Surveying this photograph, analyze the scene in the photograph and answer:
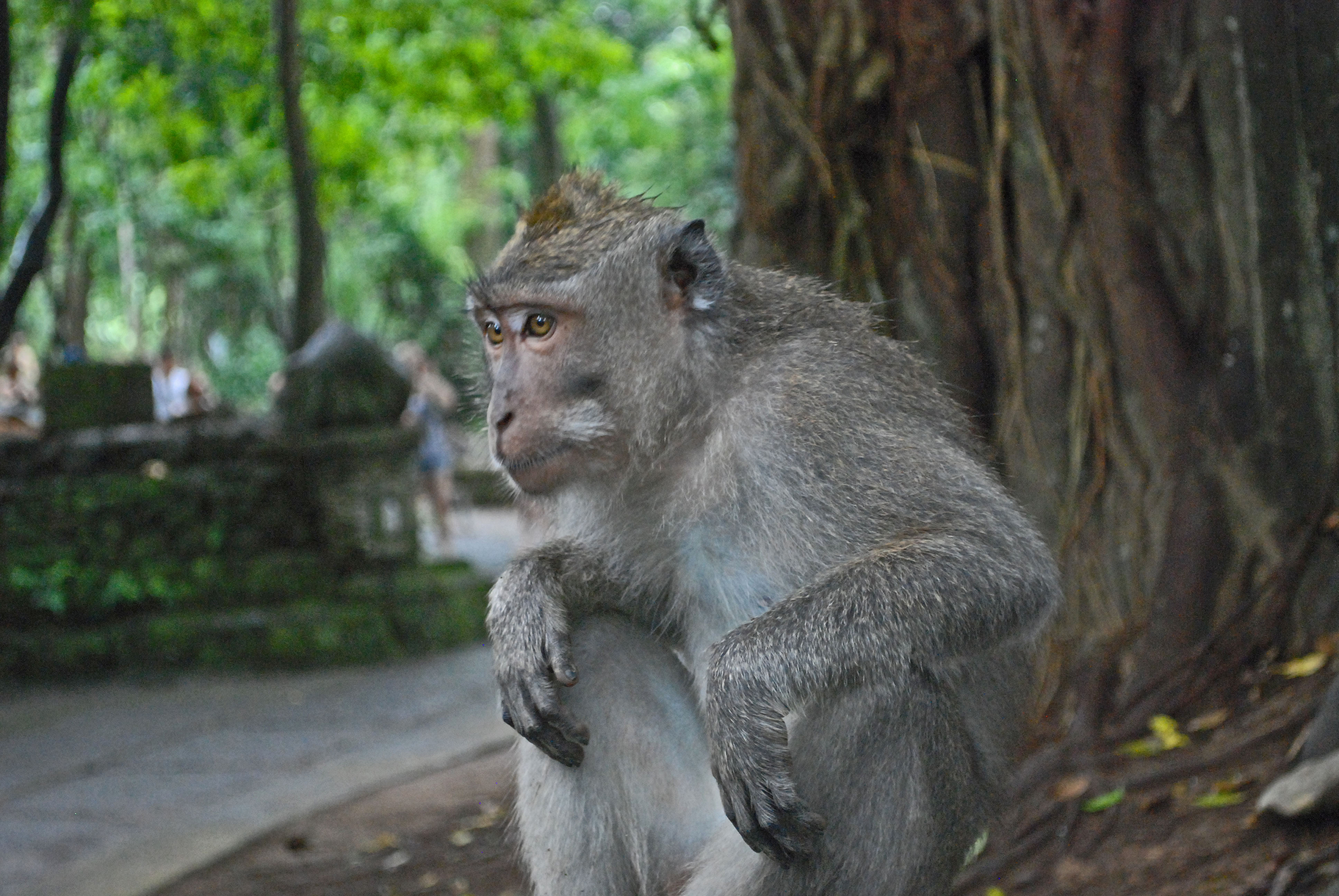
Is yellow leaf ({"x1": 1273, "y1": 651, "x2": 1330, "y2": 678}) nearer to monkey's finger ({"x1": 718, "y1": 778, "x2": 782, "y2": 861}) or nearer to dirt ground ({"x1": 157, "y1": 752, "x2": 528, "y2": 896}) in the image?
monkey's finger ({"x1": 718, "y1": 778, "x2": 782, "y2": 861})

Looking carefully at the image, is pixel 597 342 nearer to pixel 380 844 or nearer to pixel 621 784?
pixel 621 784

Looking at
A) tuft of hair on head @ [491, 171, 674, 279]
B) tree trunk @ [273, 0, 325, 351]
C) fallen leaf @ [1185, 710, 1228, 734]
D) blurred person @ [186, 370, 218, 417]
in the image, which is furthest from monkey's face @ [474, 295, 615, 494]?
tree trunk @ [273, 0, 325, 351]

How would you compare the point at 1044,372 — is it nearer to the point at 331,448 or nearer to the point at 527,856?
the point at 527,856

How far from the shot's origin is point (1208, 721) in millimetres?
3918

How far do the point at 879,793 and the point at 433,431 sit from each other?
43.6 feet

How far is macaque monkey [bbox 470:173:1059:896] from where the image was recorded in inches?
99.4

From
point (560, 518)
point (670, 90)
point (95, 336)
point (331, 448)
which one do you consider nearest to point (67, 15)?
point (331, 448)

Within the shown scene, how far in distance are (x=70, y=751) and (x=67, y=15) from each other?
12.7 feet

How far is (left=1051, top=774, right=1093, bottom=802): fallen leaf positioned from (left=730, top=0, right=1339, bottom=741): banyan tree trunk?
0.21 metres

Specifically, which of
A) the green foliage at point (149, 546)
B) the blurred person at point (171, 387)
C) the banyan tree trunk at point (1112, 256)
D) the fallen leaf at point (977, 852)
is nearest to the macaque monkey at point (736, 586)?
the fallen leaf at point (977, 852)

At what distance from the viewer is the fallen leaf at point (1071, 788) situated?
12.6ft

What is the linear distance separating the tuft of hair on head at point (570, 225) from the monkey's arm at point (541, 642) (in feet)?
2.36

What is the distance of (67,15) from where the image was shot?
269 inches

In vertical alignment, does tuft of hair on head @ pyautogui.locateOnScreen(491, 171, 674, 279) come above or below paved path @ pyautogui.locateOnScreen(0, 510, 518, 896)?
above
